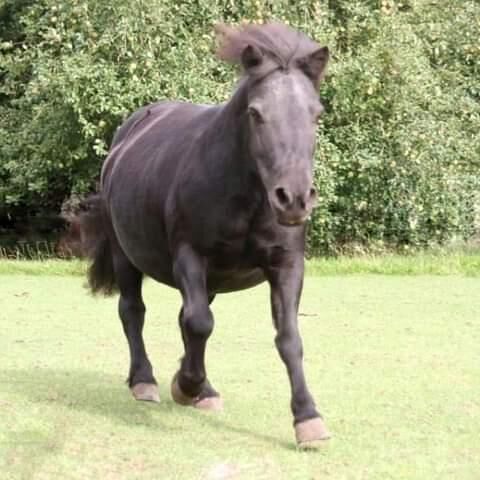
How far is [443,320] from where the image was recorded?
402 inches

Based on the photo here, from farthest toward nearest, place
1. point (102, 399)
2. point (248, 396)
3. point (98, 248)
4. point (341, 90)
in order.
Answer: point (341, 90) < point (98, 248) < point (248, 396) < point (102, 399)

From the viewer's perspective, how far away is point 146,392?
6676 millimetres

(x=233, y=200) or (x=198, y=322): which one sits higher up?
(x=233, y=200)

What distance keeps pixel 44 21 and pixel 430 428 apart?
45.5 ft

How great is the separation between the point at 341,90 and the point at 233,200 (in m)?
12.2

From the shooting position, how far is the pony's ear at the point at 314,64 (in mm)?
5273

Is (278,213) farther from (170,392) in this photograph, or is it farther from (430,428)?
(170,392)

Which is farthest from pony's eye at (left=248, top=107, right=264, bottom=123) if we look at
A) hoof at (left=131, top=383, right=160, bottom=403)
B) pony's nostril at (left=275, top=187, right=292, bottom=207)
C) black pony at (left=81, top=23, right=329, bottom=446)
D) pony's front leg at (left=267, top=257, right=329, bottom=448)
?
hoof at (left=131, top=383, right=160, bottom=403)

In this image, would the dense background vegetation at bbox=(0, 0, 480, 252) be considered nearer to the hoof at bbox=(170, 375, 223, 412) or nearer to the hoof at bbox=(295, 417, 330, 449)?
the hoof at bbox=(170, 375, 223, 412)

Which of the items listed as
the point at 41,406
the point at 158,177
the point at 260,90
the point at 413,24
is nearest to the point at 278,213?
the point at 260,90

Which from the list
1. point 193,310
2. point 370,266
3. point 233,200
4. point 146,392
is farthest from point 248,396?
point 370,266

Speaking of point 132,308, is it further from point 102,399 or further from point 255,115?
point 255,115

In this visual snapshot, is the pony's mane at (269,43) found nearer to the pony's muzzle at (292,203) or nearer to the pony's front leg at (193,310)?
the pony's muzzle at (292,203)

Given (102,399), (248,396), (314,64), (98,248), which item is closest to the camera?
(314,64)
